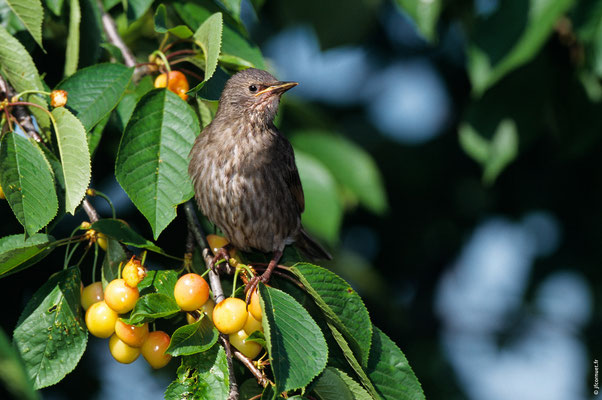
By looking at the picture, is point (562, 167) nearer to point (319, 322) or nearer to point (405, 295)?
point (405, 295)

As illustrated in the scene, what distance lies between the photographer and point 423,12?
10.5 feet

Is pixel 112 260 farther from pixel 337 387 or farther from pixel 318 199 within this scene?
pixel 318 199

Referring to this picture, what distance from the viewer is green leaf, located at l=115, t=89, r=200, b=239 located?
93.5 inches

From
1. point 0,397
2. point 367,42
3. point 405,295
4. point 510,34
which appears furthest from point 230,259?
point 405,295

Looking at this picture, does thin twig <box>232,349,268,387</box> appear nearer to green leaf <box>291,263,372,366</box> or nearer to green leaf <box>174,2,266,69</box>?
green leaf <box>291,263,372,366</box>

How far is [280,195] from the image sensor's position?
345 cm

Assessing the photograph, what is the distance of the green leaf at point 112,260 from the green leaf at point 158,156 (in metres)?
0.16

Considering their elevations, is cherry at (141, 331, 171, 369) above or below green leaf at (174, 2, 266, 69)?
below

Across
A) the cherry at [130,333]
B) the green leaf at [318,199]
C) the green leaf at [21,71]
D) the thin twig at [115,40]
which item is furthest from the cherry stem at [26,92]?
the green leaf at [318,199]

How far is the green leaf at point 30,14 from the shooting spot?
8.29 feet

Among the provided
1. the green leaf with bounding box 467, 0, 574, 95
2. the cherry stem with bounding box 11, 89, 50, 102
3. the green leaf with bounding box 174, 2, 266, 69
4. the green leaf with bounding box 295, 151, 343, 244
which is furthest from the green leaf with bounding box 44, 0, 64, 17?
the green leaf with bounding box 467, 0, 574, 95

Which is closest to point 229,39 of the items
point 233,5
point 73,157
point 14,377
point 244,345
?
point 233,5

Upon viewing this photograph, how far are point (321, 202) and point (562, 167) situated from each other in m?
3.55

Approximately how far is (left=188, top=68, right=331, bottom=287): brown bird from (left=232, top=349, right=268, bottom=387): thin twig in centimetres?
79
